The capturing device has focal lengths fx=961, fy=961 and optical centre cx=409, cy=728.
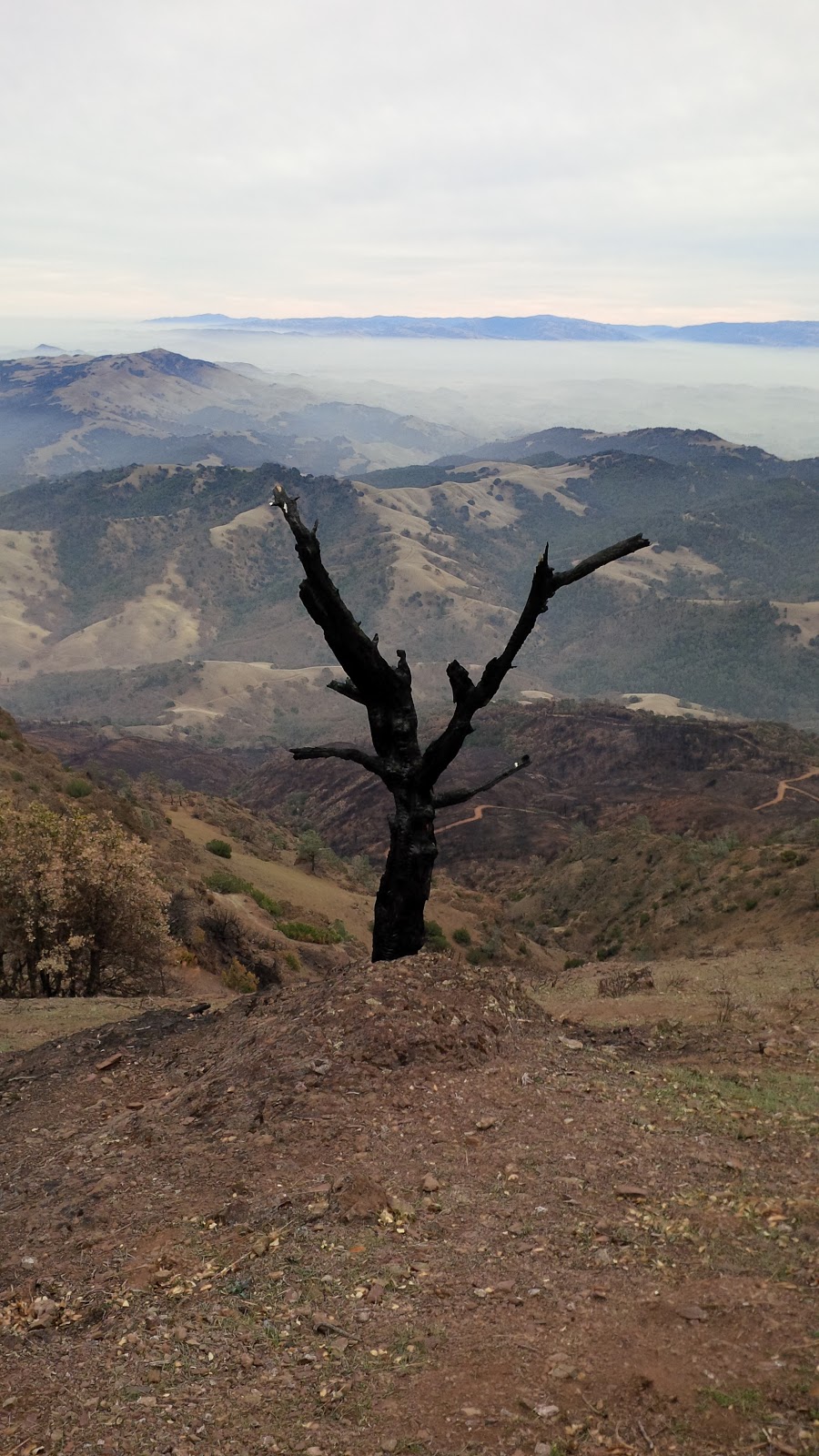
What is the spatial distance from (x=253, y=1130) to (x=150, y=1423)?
10.7 feet

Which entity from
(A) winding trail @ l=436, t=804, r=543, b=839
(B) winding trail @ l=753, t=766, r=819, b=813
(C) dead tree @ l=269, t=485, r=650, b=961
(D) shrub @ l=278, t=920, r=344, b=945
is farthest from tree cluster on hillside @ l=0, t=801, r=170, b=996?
(B) winding trail @ l=753, t=766, r=819, b=813

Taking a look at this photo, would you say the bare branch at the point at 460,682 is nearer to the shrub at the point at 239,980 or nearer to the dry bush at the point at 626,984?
the dry bush at the point at 626,984

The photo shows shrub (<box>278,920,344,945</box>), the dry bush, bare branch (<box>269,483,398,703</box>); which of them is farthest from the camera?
shrub (<box>278,920,344,945</box>)

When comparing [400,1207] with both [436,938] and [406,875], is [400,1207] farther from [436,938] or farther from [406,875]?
[436,938]

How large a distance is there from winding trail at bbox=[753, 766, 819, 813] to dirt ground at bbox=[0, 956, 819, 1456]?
Answer: 6325cm

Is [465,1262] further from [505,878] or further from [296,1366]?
[505,878]

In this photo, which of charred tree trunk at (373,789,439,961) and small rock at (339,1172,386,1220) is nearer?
small rock at (339,1172,386,1220)

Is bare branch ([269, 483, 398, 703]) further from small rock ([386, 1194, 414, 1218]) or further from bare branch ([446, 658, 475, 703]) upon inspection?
small rock ([386, 1194, 414, 1218])

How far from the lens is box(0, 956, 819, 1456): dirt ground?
4.99 metres

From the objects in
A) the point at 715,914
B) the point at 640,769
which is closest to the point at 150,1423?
the point at 715,914

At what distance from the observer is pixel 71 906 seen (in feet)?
58.6

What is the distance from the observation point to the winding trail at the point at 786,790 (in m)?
72.9

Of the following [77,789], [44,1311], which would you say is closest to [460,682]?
[44,1311]

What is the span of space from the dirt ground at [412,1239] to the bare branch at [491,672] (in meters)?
2.45
